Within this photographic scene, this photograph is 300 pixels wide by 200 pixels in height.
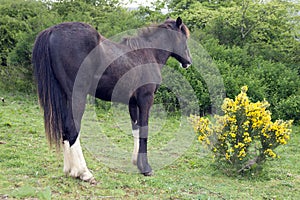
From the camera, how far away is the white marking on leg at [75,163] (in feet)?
14.9

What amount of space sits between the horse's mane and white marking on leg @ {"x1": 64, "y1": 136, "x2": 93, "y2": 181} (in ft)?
5.35

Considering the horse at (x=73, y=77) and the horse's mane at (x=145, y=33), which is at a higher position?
Result: the horse's mane at (x=145, y=33)

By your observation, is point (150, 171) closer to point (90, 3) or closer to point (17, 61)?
point (17, 61)

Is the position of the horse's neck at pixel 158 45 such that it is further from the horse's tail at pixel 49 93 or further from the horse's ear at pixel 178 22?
the horse's tail at pixel 49 93

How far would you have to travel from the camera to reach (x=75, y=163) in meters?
4.58

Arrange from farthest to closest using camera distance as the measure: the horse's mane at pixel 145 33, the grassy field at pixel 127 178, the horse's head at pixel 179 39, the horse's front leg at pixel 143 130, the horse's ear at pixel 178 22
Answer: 1. the horse's head at pixel 179 39
2. the horse's ear at pixel 178 22
3. the horse's mane at pixel 145 33
4. the horse's front leg at pixel 143 130
5. the grassy field at pixel 127 178

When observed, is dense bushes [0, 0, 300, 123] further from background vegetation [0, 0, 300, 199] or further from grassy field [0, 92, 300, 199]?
grassy field [0, 92, 300, 199]

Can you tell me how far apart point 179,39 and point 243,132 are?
67.5 inches

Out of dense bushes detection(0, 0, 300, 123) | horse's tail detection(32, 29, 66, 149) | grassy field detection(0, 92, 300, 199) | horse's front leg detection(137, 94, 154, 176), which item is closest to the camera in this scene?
grassy field detection(0, 92, 300, 199)

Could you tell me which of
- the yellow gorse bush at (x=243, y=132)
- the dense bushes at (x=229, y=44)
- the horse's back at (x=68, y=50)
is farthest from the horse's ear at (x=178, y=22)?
the dense bushes at (x=229, y=44)

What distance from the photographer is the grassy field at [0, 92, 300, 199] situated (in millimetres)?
4230

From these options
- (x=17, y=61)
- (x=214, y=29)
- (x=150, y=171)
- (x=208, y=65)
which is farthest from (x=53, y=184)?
(x=214, y=29)

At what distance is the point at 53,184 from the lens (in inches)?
170

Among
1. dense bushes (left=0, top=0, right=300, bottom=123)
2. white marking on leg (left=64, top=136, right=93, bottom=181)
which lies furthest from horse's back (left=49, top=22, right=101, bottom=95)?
dense bushes (left=0, top=0, right=300, bottom=123)
